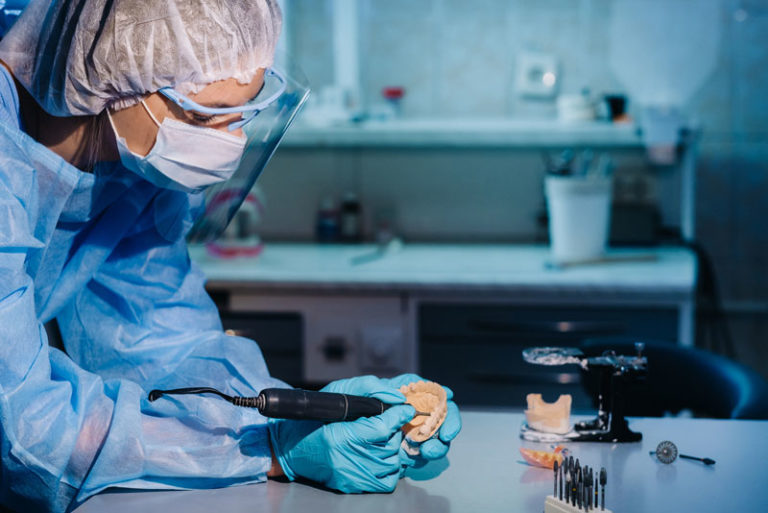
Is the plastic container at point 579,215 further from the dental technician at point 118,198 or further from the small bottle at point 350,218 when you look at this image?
the dental technician at point 118,198

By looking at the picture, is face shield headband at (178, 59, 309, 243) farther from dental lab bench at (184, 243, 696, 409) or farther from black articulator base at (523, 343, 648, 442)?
dental lab bench at (184, 243, 696, 409)

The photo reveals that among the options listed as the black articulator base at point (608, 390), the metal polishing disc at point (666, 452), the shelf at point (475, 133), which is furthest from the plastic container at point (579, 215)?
the metal polishing disc at point (666, 452)

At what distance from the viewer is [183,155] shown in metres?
1.33

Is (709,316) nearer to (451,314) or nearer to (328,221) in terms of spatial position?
(451,314)

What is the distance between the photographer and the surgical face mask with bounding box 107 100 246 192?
131cm

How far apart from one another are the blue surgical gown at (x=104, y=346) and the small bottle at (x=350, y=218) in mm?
1722

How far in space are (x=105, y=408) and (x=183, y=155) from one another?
0.39 meters

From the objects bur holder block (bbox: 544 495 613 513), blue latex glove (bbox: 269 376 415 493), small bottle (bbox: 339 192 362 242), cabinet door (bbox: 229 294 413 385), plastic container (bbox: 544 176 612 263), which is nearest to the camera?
bur holder block (bbox: 544 495 613 513)

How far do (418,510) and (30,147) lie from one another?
0.77 m

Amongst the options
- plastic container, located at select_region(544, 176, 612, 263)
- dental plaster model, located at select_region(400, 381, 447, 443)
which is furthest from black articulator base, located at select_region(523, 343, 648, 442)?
plastic container, located at select_region(544, 176, 612, 263)

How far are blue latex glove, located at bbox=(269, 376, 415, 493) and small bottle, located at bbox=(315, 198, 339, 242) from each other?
2.16 m

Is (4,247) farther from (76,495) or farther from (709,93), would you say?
(709,93)

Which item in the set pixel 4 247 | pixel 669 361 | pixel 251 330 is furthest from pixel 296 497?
pixel 251 330

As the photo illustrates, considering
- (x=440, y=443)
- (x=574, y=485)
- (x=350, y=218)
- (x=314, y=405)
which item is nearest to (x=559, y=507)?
(x=574, y=485)
